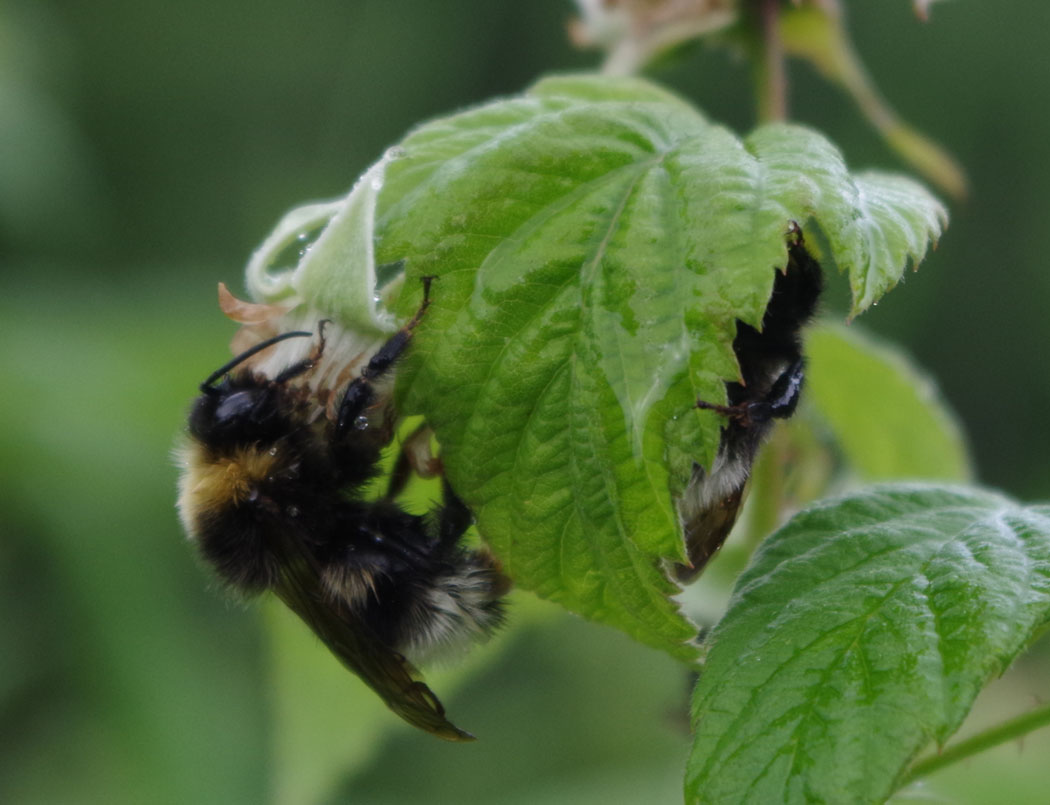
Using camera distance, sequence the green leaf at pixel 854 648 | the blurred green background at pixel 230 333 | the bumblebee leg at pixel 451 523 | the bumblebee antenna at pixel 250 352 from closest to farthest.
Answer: the green leaf at pixel 854 648, the bumblebee antenna at pixel 250 352, the bumblebee leg at pixel 451 523, the blurred green background at pixel 230 333

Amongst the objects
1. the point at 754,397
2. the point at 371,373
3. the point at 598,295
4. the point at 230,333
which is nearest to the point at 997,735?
the point at 754,397

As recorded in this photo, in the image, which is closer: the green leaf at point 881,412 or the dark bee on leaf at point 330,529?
the dark bee on leaf at point 330,529

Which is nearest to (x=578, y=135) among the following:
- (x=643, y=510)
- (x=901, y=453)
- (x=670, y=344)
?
(x=670, y=344)

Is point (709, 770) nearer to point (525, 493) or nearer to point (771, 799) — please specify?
point (771, 799)

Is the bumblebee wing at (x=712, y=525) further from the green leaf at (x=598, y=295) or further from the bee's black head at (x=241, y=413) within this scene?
the bee's black head at (x=241, y=413)

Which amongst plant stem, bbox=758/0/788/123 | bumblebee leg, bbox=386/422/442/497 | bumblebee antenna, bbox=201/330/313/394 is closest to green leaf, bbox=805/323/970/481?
plant stem, bbox=758/0/788/123

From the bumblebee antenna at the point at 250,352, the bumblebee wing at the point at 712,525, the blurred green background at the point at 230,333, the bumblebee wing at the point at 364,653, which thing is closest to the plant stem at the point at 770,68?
the blurred green background at the point at 230,333

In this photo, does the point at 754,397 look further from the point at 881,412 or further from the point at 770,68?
the point at 881,412
